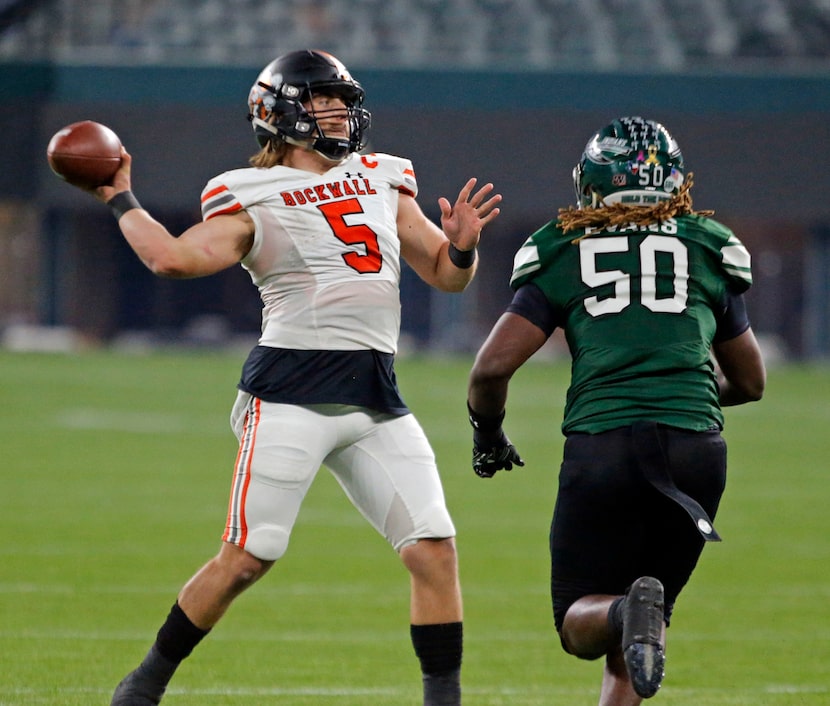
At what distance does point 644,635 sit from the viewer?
3.66 meters

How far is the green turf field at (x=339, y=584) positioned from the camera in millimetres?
5477

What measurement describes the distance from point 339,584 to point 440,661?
363cm

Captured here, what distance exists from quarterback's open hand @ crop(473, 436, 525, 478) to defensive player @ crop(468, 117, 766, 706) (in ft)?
1.04

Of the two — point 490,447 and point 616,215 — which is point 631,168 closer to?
point 616,215

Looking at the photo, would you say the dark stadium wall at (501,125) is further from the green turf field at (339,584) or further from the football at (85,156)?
the football at (85,156)

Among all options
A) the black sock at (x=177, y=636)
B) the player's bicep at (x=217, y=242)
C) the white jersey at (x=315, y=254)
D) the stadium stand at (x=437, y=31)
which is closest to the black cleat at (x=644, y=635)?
the white jersey at (x=315, y=254)

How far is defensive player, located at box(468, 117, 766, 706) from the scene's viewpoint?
3.93m

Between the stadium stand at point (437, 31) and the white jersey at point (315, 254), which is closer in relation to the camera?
the white jersey at point (315, 254)

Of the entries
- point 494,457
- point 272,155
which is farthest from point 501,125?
point 494,457

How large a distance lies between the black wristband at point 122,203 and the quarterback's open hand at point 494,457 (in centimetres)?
121

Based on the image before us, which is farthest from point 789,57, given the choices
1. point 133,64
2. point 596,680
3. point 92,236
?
point 596,680

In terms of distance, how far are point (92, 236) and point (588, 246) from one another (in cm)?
2654

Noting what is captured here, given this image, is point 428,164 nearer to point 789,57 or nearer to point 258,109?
point 789,57

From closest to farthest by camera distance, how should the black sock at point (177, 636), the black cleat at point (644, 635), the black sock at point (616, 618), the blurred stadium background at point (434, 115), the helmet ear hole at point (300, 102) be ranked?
1. the black cleat at point (644, 635)
2. the black sock at point (616, 618)
3. the black sock at point (177, 636)
4. the helmet ear hole at point (300, 102)
5. the blurred stadium background at point (434, 115)
